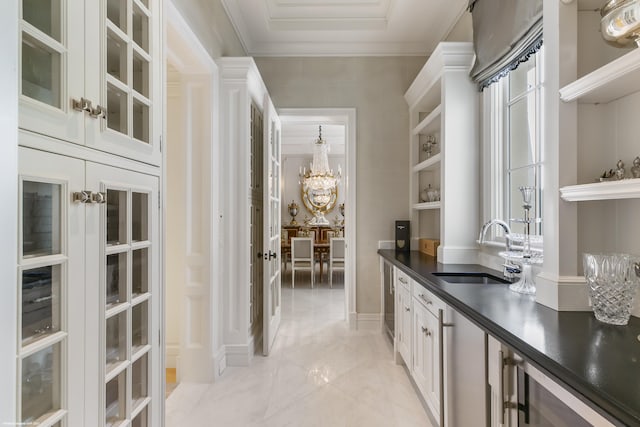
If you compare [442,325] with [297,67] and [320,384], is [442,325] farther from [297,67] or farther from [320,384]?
[297,67]

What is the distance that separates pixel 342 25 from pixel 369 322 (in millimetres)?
3151

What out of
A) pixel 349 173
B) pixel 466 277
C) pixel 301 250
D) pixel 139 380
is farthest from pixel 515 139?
pixel 301 250

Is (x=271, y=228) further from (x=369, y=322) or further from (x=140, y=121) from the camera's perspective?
(x=140, y=121)

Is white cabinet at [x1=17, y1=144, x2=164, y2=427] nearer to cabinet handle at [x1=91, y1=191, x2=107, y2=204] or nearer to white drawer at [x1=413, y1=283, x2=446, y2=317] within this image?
cabinet handle at [x1=91, y1=191, x2=107, y2=204]

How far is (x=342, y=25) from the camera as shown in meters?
3.29

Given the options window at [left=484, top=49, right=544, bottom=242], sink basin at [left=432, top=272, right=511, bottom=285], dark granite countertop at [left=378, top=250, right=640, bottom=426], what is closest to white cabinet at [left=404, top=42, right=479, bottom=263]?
window at [left=484, top=49, right=544, bottom=242]

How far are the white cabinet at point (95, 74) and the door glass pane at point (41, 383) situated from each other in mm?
586

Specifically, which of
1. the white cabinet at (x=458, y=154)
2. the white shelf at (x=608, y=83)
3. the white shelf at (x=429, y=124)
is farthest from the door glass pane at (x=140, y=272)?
the white shelf at (x=429, y=124)

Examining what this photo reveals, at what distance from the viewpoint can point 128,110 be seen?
3.96 ft

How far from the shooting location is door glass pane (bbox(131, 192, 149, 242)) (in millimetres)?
1275

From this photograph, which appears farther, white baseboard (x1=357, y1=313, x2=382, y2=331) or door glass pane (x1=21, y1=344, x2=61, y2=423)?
white baseboard (x1=357, y1=313, x2=382, y2=331)

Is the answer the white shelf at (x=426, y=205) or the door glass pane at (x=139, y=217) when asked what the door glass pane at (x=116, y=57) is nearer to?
the door glass pane at (x=139, y=217)

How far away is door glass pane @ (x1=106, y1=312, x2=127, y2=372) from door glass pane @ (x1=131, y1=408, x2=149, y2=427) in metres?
0.30

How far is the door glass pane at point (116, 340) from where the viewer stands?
1.14m
